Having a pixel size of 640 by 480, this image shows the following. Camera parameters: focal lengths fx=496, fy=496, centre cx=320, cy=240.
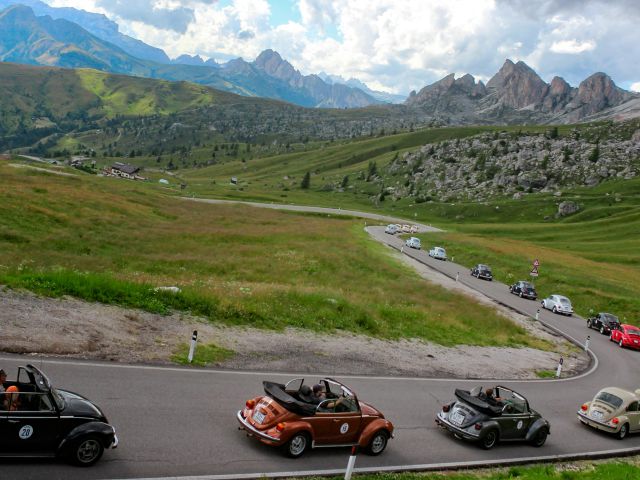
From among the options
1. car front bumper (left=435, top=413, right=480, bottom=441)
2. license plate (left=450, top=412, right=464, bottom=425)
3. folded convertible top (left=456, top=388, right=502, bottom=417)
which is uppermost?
folded convertible top (left=456, top=388, right=502, bottom=417)

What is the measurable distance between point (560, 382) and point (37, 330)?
24806mm

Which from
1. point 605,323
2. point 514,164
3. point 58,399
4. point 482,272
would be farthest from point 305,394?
point 514,164

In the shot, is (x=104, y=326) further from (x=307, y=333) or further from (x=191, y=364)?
(x=307, y=333)

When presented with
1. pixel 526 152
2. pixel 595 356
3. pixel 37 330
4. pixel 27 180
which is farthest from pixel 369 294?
pixel 526 152

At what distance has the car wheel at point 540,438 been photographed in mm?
17031

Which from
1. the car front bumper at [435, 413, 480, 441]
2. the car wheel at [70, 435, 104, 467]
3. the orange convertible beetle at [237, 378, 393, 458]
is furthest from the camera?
the car front bumper at [435, 413, 480, 441]

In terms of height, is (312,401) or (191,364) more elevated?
(312,401)

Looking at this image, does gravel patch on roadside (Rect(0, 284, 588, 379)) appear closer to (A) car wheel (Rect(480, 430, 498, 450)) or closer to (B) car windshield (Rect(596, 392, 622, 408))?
(B) car windshield (Rect(596, 392, 622, 408))

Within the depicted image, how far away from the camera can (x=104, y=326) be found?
62.3ft

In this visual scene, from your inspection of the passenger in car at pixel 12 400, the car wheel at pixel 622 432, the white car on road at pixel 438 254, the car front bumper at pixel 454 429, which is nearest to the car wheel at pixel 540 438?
the car front bumper at pixel 454 429

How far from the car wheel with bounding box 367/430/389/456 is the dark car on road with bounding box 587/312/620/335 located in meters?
36.5

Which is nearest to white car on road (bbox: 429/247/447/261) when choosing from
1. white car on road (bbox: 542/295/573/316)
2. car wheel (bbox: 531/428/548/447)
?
white car on road (bbox: 542/295/573/316)

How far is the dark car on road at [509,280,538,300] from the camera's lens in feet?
178

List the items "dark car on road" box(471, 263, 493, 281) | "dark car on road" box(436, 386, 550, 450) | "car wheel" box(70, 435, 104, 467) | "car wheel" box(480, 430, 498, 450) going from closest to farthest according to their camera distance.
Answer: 1. "car wheel" box(70, 435, 104, 467)
2. "dark car on road" box(436, 386, 550, 450)
3. "car wheel" box(480, 430, 498, 450)
4. "dark car on road" box(471, 263, 493, 281)
